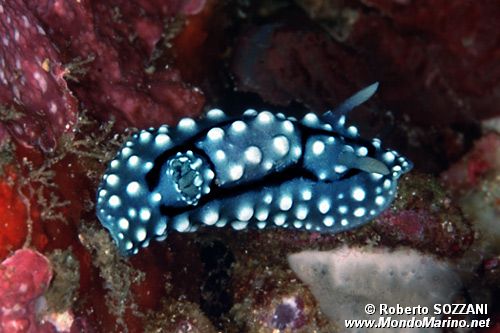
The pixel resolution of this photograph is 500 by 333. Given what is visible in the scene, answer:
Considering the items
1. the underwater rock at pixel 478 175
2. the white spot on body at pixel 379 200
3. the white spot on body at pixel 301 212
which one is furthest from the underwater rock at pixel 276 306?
the underwater rock at pixel 478 175

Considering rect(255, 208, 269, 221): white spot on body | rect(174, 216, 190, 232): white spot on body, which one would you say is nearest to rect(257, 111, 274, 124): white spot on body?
rect(255, 208, 269, 221): white spot on body

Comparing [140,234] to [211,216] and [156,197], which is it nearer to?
[156,197]

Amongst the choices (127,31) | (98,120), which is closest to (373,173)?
(98,120)

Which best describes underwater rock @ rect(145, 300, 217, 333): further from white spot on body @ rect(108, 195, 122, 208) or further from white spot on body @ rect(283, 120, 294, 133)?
white spot on body @ rect(283, 120, 294, 133)

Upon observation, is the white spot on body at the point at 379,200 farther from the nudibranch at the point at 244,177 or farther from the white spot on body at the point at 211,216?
the white spot on body at the point at 211,216

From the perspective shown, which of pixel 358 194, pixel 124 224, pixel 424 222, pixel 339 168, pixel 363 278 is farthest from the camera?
pixel 424 222

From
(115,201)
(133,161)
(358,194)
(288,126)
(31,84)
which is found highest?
(31,84)

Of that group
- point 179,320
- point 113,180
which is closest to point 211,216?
point 113,180

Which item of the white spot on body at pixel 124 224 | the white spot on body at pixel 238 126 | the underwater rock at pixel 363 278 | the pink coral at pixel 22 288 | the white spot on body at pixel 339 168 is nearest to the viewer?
the pink coral at pixel 22 288
